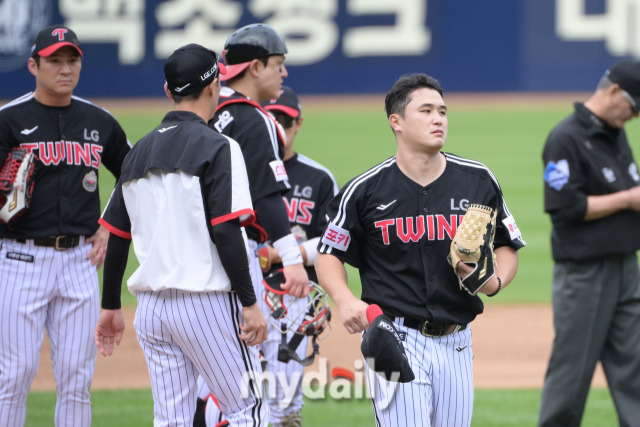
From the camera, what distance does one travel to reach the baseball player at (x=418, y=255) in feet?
10.5

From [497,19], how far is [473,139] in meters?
2.52

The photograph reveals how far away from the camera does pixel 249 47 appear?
14.1 ft

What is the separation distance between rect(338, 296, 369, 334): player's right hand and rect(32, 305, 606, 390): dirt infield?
2791mm

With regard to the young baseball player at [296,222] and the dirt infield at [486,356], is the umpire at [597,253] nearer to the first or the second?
the young baseball player at [296,222]

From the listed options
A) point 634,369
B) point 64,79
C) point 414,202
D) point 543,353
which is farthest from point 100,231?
point 543,353

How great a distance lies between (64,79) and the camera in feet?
13.8

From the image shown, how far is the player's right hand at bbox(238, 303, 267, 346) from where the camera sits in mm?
3266

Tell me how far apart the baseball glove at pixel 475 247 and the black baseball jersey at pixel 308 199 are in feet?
5.97

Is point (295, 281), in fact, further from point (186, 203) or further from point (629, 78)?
point (629, 78)

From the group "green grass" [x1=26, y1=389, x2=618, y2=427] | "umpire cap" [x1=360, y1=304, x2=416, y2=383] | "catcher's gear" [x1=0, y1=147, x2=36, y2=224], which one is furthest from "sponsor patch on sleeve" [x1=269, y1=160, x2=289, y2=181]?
"green grass" [x1=26, y1=389, x2=618, y2=427]

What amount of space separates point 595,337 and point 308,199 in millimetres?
1747

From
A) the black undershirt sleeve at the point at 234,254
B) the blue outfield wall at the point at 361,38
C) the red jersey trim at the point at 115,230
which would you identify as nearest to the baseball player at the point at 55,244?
the red jersey trim at the point at 115,230

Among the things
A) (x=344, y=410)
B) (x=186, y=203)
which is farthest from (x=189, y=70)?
(x=344, y=410)

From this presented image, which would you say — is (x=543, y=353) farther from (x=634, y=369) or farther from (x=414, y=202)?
(x=414, y=202)
